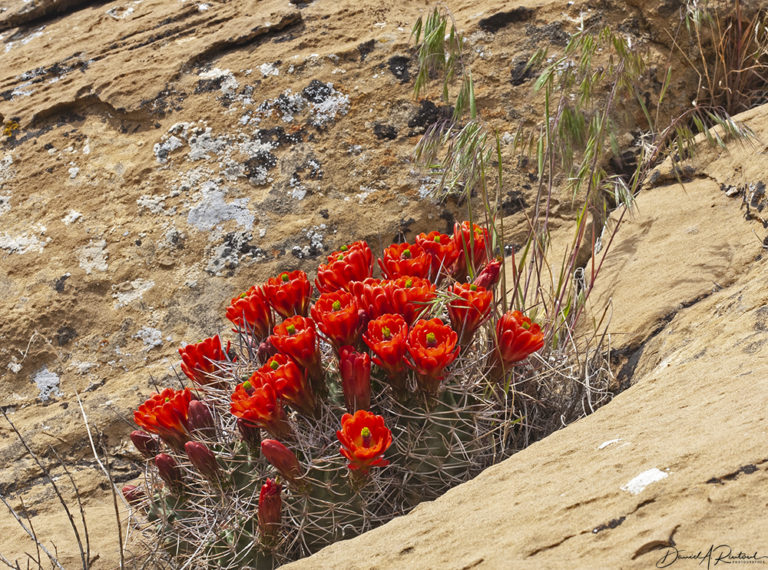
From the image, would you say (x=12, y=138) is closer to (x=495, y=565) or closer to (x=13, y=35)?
(x=13, y=35)

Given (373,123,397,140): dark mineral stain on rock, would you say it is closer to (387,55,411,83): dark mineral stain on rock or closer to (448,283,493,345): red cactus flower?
(387,55,411,83): dark mineral stain on rock

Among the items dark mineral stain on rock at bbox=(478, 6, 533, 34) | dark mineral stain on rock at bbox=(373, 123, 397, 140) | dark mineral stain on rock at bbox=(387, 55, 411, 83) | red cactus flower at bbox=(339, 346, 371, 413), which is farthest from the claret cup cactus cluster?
dark mineral stain on rock at bbox=(478, 6, 533, 34)

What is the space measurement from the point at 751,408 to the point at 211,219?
9.02ft

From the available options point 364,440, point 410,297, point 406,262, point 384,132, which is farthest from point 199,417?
point 384,132

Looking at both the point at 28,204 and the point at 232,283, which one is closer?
the point at 232,283

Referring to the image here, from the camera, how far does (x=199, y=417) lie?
7.79 feet

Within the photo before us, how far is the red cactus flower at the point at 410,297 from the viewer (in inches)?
92.5

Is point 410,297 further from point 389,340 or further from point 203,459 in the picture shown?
point 203,459

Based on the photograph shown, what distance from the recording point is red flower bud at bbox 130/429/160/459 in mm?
2596

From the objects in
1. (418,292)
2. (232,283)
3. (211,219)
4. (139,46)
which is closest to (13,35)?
(139,46)

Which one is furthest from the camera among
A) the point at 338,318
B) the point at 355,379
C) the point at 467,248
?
the point at 467,248

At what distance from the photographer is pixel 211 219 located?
366 centimetres
